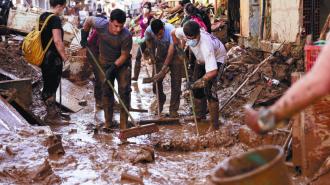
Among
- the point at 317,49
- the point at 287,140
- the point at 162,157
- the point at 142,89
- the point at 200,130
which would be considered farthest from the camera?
the point at 142,89

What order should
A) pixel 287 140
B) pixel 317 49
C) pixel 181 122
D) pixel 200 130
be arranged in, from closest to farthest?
pixel 317 49
pixel 287 140
pixel 200 130
pixel 181 122

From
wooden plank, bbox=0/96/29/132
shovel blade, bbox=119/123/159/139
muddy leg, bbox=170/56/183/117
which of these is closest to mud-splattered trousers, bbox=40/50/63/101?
wooden plank, bbox=0/96/29/132

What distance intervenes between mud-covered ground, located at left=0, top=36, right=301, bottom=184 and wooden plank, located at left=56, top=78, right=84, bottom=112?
1.22 metres

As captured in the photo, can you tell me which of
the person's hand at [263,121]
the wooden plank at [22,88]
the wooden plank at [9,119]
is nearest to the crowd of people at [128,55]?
the wooden plank at [22,88]

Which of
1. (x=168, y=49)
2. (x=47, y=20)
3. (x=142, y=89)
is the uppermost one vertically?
(x=47, y=20)

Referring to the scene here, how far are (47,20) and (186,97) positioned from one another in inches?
141

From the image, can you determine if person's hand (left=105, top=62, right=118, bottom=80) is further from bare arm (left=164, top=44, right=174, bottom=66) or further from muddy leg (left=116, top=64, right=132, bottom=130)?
bare arm (left=164, top=44, right=174, bottom=66)

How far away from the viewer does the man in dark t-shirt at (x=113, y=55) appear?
7.39 metres

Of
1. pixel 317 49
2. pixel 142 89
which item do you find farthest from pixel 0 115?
pixel 142 89

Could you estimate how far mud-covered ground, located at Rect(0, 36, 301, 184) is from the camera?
5254mm

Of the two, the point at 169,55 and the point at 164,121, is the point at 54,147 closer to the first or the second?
the point at 164,121

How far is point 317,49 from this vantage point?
4.89 meters

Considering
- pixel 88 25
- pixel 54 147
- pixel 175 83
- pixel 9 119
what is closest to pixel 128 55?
A: pixel 88 25

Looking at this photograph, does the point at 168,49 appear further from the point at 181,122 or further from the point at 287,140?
the point at 287,140
